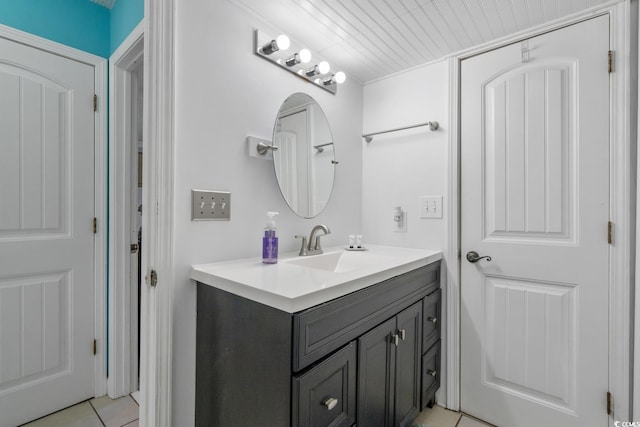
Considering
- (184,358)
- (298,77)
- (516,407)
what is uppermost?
(298,77)

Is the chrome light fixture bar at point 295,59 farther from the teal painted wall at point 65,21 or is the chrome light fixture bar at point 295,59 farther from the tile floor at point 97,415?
the tile floor at point 97,415

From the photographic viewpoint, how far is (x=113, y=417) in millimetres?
1593

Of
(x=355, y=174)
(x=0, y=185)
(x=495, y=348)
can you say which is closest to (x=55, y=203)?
(x=0, y=185)

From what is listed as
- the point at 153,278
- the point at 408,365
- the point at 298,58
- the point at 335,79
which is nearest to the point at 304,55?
the point at 298,58

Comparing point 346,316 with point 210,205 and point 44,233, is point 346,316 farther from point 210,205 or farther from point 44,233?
point 44,233

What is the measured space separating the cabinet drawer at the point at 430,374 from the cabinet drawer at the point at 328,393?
67cm

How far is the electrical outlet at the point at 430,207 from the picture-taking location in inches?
69.4

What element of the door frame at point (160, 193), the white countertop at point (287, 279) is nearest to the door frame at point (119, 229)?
the door frame at point (160, 193)

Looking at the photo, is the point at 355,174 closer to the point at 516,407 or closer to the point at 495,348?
the point at 495,348

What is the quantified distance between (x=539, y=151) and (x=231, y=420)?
70.9 inches

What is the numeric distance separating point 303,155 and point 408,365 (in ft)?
3.90

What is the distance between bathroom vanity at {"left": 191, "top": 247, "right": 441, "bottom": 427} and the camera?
839 millimetres

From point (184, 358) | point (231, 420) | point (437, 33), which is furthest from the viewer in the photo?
point (437, 33)

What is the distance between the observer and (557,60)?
1433 mm
